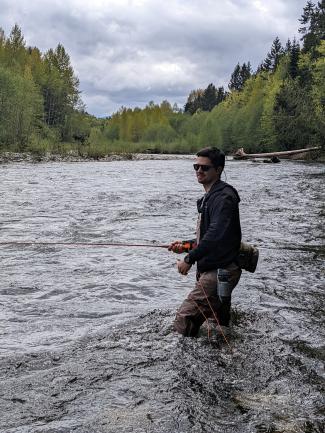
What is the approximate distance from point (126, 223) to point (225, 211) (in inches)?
407

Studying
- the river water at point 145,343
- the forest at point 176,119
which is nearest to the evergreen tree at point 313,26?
the forest at point 176,119

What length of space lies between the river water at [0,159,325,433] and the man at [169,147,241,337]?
0.58 metres

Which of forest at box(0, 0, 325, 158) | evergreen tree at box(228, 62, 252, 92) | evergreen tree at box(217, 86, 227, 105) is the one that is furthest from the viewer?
evergreen tree at box(217, 86, 227, 105)

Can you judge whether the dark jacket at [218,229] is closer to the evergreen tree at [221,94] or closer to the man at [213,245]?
the man at [213,245]

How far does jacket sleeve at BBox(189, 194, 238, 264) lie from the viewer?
5.80 meters

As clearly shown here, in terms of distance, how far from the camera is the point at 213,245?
19.3 ft

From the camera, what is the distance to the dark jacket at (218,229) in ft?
19.1

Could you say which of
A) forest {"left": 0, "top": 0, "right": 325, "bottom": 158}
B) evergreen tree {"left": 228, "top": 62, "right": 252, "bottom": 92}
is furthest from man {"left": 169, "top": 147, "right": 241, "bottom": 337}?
evergreen tree {"left": 228, "top": 62, "right": 252, "bottom": 92}

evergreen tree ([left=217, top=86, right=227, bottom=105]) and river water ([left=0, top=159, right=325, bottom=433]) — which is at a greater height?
evergreen tree ([left=217, top=86, right=227, bottom=105])

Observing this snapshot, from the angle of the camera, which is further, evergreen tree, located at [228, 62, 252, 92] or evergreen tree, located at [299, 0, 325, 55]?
evergreen tree, located at [228, 62, 252, 92]

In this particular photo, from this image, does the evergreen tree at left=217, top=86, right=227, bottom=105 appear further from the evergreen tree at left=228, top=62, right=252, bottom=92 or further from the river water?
the river water

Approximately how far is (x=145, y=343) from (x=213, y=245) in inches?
64.1

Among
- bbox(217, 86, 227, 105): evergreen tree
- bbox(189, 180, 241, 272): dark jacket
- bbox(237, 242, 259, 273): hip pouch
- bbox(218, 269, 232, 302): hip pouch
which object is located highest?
bbox(217, 86, 227, 105): evergreen tree

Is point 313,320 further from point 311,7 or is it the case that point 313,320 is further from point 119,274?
point 311,7
